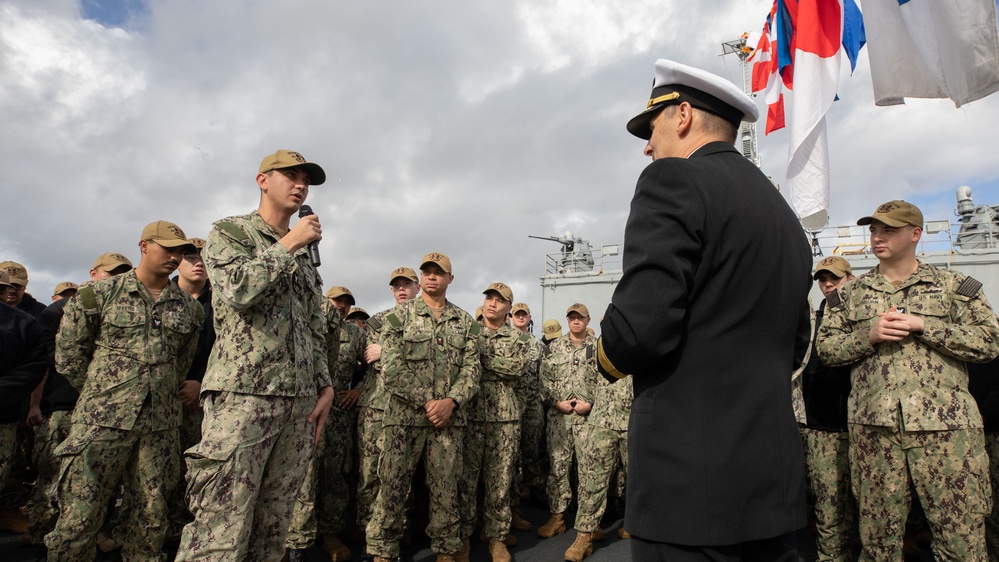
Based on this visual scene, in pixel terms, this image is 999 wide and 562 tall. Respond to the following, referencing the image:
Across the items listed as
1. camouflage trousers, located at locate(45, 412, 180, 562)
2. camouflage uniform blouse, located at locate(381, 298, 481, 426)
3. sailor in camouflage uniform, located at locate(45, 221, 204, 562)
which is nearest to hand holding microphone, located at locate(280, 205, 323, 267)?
sailor in camouflage uniform, located at locate(45, 221, 204, 562)

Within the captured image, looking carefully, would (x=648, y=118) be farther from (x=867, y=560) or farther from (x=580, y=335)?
(x=580, y=335)

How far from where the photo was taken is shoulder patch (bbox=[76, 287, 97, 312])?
338cm

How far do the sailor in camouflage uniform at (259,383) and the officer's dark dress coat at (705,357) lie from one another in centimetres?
163

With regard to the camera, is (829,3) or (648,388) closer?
(648,388)

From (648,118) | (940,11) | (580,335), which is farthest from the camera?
(580,335)

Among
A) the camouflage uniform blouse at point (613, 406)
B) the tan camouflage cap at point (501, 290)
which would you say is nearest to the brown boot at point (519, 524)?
the camouflage uniform blouse at point (613, 406)

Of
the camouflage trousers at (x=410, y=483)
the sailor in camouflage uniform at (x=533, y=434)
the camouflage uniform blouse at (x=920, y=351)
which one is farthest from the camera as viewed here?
the sailor in camouflage uniform at (x=533, y=434)

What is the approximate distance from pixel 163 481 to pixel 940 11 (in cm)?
495

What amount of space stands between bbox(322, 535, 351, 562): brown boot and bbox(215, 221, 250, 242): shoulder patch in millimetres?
2934

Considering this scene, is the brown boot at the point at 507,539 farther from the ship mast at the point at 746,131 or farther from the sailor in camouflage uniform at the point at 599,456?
the ship mast at the point at 746,131

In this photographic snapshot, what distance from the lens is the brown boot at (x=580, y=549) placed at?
4.49 metres

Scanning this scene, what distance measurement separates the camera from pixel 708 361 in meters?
1.32

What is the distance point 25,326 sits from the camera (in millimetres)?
3838

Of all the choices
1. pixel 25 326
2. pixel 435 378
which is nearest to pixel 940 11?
pixel 435 378
